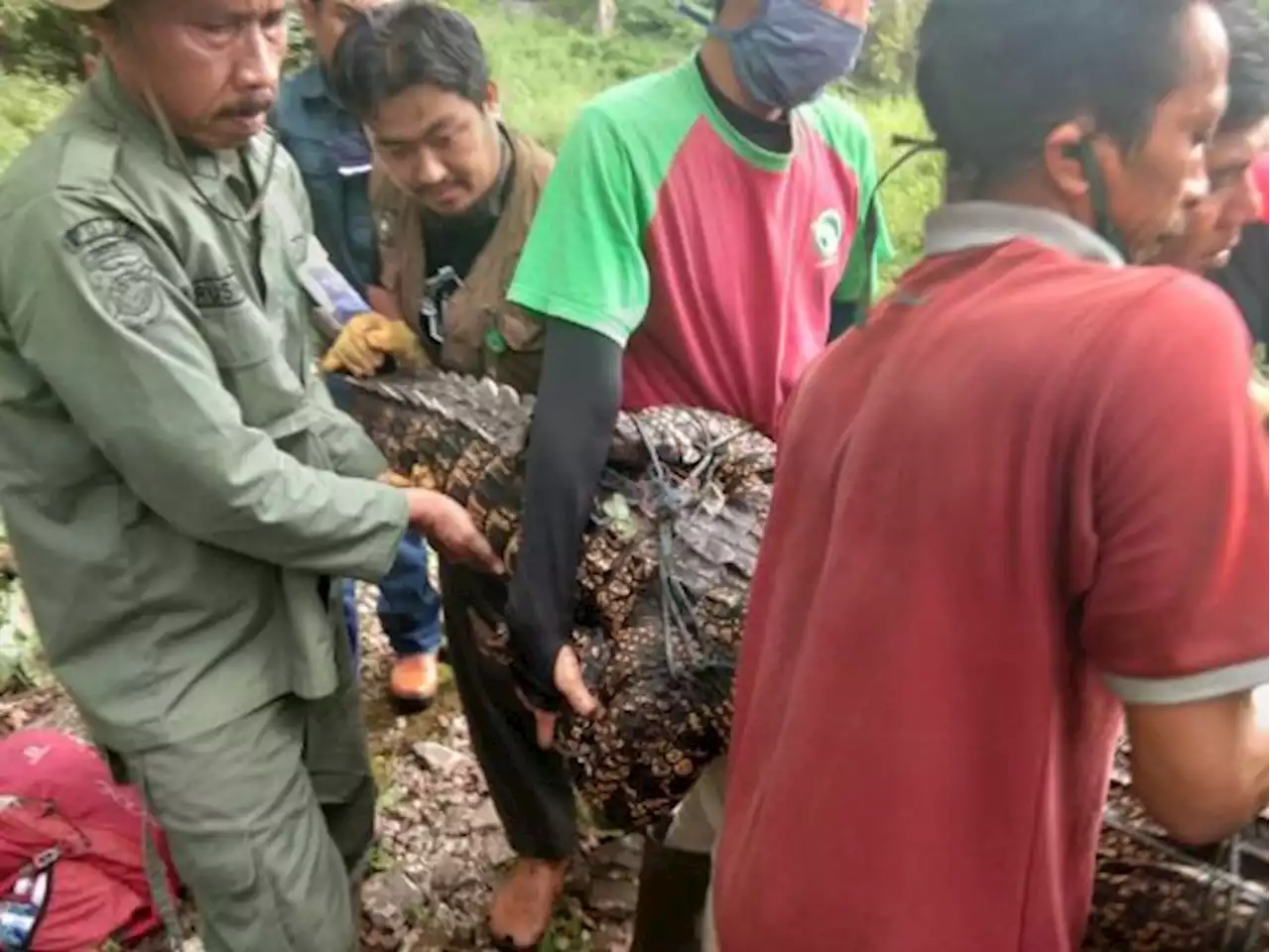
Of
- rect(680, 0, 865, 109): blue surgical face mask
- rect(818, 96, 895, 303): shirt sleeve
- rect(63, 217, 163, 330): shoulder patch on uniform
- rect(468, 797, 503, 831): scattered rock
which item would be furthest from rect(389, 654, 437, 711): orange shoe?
rect(680, 0, 865, 109): blue surgical face mask

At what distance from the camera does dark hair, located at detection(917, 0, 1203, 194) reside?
97cm

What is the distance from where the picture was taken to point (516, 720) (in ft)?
7.86

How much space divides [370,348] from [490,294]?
25 cm

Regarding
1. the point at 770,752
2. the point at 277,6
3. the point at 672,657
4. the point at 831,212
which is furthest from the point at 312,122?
the point at 770,752

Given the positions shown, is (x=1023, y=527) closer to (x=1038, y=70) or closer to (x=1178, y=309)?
(x=1178, y=309)

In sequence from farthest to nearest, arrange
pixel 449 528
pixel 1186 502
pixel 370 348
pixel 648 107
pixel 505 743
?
pixel 505 743 < pixel 370 348 < pixel 449 528 < pixel 648 107 < pixel 1186 502

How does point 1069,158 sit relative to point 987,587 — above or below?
above

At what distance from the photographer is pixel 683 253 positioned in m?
1.79

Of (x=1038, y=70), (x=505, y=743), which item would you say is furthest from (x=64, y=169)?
(x=505, y=743)

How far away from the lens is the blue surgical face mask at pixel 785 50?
1.75 meters

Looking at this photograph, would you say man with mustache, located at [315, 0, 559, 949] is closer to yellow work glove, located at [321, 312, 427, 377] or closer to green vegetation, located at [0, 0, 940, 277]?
yellow work glove, located at [321, 312, 427, 377]

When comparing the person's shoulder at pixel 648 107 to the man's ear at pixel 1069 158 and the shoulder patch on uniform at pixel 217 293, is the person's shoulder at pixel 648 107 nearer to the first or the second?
the shoulder patch on uniform at pixel 217 293

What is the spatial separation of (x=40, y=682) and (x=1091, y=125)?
125 inches

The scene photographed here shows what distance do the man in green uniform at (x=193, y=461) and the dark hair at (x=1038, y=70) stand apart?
100 centimetres
